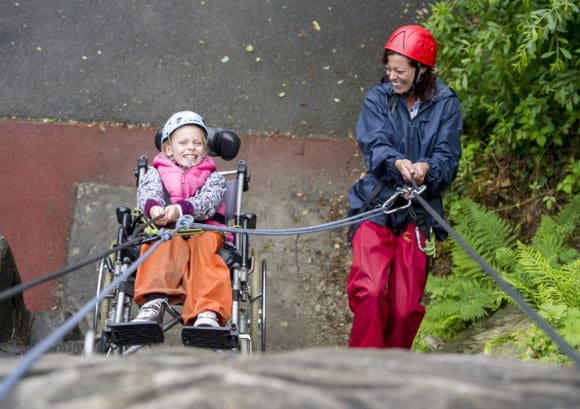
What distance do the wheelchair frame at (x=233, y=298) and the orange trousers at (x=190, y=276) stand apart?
94 mm

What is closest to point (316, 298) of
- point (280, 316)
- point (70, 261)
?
point (280, 316)

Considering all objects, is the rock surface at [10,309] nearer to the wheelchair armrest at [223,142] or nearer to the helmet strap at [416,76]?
the wheelchair armrest at [223,142]

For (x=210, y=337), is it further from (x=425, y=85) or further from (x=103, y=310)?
(x=425, y=85)

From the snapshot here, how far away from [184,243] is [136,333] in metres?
0.78

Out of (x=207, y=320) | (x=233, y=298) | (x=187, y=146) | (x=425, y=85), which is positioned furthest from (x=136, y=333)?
(x=425, y=85)

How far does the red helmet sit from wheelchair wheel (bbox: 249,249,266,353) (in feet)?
5.55

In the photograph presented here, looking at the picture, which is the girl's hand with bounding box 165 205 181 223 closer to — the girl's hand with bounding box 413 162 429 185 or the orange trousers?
the orange trousers

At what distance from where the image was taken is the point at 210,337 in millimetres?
4016

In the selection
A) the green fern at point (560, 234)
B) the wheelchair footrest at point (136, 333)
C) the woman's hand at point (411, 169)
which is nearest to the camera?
the wheelchair footrest at point (136, 333)

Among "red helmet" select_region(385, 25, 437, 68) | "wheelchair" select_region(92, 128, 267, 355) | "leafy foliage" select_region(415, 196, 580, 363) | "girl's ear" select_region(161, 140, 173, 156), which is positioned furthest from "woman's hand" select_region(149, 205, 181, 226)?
"leafy foliage" select_region(415, 196, 580, 363)

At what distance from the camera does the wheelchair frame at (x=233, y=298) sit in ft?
13.4

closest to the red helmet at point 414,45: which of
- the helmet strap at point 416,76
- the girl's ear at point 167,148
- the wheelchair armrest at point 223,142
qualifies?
the helmet strap at point 416,76

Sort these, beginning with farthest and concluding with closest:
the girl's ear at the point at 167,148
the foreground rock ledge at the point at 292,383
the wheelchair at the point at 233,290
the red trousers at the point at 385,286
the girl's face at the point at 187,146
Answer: the girl's ear at the point at 167,148, the girl's face at the point at 187,146, the red trousers at the point at 385,286, the wheelchair at the point at 233,290, the foreground rock ledge at the point at 292,383

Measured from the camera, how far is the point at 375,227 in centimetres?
445
